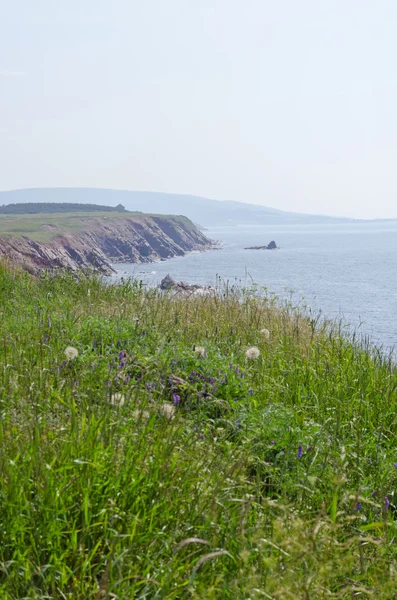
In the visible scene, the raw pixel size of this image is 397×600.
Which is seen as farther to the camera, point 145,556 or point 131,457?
point 131,457

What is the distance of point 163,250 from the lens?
117m

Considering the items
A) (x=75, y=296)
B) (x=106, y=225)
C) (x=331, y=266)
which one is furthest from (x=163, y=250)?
(x=75, y=296)

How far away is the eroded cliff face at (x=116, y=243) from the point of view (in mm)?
69944

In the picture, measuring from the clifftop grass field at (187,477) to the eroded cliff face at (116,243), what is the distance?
180ft

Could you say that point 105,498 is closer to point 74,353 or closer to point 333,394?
point 74,353

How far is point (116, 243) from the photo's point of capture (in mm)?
106875

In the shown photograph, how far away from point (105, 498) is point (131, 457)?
330 mm

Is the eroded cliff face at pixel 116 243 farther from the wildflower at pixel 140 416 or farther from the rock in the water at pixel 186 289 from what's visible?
the wildflower at pixel 140 416

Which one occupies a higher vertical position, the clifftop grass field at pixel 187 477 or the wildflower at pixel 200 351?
the wildflower at pixel 200 351

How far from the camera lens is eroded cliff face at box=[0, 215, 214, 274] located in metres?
69.9

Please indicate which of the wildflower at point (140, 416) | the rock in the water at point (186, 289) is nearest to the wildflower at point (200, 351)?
the wildflower at point (140, 416)

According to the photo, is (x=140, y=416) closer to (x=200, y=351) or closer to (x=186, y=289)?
(x=200, y=351)

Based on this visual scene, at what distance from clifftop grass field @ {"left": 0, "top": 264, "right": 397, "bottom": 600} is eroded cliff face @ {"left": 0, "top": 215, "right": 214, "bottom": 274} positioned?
180 ft

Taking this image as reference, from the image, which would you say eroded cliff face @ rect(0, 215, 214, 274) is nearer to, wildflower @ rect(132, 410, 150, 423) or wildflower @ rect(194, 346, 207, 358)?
wildflower @ rect(194, 346, 207, 358)
